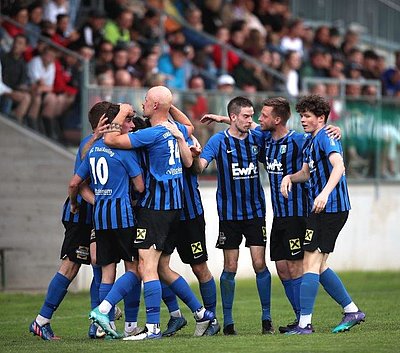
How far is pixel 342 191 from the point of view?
12148mm

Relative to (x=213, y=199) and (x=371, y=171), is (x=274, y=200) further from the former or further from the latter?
(x=371, y=171)

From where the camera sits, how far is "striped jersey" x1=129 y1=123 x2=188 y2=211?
11.9 m

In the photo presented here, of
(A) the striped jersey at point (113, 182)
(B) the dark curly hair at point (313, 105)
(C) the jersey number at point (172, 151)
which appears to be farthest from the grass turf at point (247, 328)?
(B) the dark curly hair at point (313, 105)

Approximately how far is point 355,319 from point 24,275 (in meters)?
7.37

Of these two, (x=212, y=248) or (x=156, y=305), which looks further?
(x=212, y=248)

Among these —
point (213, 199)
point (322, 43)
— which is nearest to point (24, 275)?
point (213, 199)

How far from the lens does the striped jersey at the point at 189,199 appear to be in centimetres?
1249

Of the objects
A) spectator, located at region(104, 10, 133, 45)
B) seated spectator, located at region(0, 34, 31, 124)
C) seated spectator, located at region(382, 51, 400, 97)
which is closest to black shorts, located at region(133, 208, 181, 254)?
seated spectator, located at region(0, 34, 31, 124)

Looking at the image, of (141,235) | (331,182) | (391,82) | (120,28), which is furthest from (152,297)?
(391,82)

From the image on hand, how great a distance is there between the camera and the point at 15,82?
17812 mm

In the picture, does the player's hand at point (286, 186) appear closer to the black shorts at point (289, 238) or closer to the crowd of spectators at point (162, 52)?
the black shorts at point (289, 238)

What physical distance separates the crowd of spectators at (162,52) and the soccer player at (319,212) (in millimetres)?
6555

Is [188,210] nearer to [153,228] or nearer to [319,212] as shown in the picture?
[153,228]

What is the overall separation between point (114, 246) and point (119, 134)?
1057 millimetres
